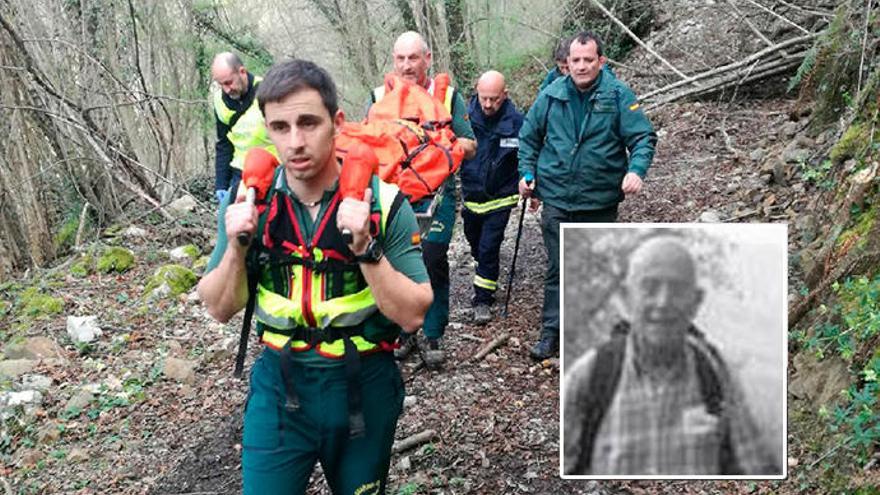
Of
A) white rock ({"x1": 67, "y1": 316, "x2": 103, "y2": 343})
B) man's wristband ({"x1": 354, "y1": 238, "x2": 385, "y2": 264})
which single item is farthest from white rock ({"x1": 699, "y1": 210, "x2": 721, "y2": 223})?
white rock ({"x1": 67, "y1": 316, "x2": 103, "y2": 343})

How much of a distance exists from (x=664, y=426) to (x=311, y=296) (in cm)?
138

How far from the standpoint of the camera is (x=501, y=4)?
17.2 m

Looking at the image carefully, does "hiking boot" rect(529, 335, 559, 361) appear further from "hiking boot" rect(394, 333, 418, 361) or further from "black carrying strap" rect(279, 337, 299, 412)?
"black carrying strap" rect(279, 337, 299, 412)

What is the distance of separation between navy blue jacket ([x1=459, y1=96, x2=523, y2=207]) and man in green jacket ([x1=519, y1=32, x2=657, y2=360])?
888 millimetres

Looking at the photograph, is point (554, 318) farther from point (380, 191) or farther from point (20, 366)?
point (20, 366)

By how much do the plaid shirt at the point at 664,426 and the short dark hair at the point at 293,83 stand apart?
1365 millimetres

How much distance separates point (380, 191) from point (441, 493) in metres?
2.32

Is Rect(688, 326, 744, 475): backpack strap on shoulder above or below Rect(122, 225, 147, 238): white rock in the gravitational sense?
below

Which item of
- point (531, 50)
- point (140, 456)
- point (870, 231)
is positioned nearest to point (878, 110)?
point (870, 231)

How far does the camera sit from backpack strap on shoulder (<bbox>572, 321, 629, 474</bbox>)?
2.72 m

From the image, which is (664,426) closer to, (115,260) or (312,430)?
(312,430)

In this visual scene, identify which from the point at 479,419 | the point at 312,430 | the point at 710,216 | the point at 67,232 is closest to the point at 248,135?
the point at 479,419

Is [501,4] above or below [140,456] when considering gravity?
above

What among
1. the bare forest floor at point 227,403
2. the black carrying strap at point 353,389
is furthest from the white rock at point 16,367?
the black carrying strap at point 353,389
